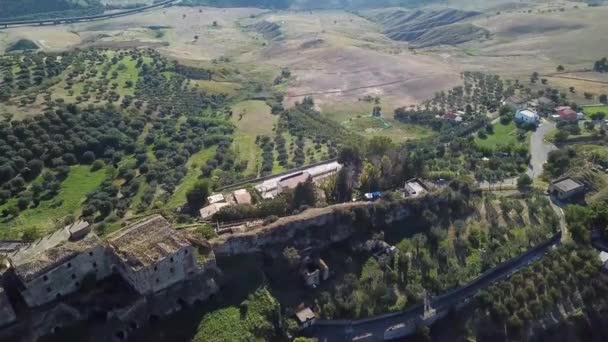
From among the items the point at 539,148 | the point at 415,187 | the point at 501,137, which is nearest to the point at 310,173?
the point at 415,187

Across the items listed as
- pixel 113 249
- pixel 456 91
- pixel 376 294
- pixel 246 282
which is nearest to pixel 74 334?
pixel 113 249

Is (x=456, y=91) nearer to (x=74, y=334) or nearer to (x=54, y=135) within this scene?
(x=54, y=135)

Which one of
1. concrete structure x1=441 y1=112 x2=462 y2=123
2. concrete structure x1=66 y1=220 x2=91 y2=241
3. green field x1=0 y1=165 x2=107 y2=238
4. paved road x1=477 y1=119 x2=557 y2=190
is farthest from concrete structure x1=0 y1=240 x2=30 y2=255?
concrete structure x1=441 y1=112 x2=462 y2=123

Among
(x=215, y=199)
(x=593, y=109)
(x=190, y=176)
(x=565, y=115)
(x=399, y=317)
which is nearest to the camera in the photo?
(x=399, y=317)

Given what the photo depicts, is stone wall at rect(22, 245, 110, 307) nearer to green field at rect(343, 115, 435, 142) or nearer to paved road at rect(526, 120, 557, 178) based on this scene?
green field at rect(343, 115, 435, 142)

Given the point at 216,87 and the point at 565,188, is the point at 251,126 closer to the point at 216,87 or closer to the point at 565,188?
the point at 216,87

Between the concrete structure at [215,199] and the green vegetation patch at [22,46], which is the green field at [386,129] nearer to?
the concrete structure at [215,199]

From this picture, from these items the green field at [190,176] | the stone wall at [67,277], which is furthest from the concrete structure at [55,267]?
the green field at [190,176]
